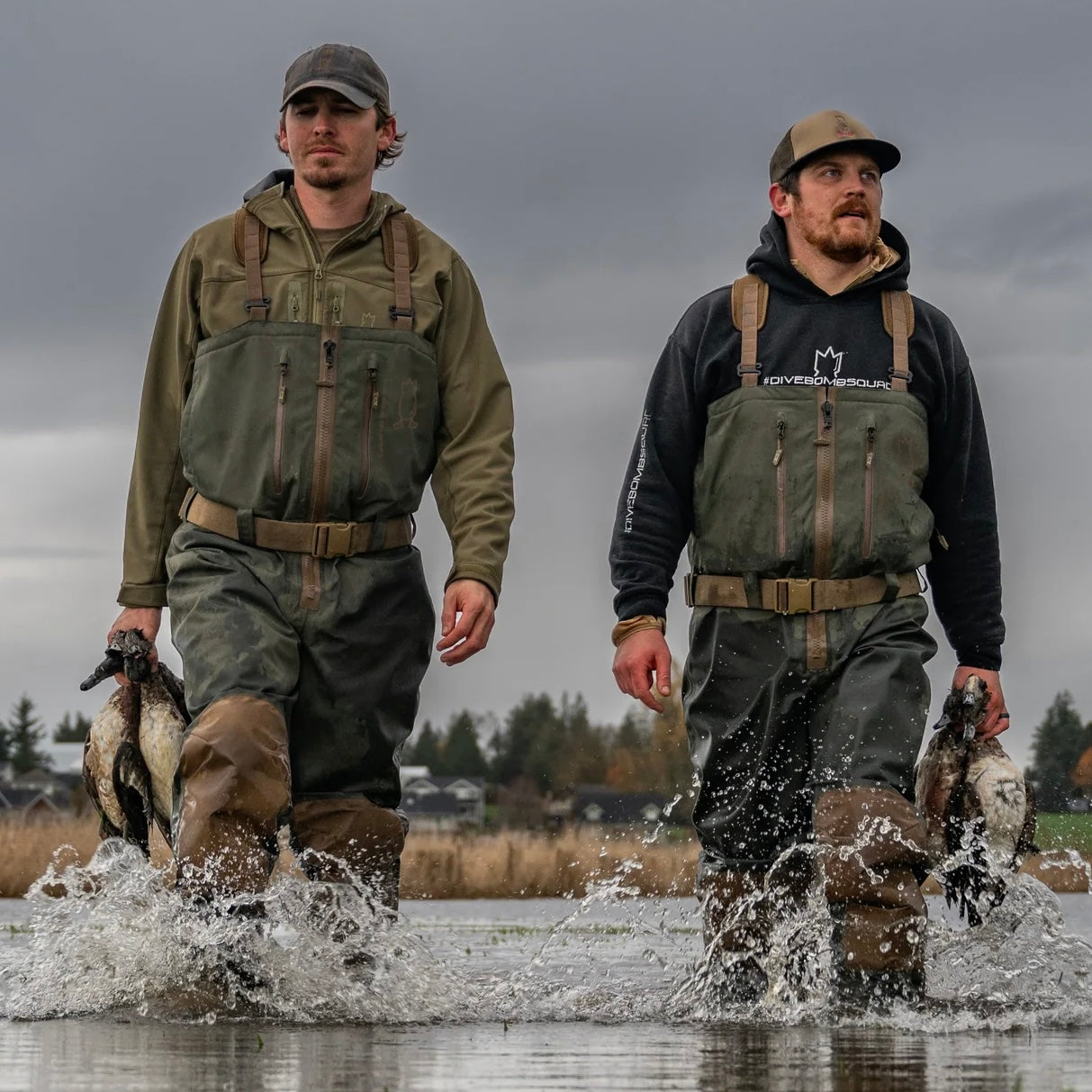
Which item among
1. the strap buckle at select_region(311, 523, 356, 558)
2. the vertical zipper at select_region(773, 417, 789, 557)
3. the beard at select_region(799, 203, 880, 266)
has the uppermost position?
the beard at select_region(799, 203, 880, 266)

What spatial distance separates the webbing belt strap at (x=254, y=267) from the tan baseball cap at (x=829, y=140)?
5.81 ft

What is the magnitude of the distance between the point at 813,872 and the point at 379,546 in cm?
176

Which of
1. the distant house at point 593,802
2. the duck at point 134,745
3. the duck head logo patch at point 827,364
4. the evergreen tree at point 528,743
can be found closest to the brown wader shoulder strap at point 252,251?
the duck at point 134,745

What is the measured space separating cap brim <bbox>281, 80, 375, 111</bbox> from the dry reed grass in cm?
1197

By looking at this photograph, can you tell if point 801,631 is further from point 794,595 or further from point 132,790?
point 132,790

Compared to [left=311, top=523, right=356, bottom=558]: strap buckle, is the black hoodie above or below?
above

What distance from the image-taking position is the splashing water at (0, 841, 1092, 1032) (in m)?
6.06

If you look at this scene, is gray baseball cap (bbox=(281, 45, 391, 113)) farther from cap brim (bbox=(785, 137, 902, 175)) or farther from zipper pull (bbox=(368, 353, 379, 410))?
cap brim (bbox=(785, 137, 902, 175))

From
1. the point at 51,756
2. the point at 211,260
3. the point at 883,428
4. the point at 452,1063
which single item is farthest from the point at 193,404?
the point at 51,756

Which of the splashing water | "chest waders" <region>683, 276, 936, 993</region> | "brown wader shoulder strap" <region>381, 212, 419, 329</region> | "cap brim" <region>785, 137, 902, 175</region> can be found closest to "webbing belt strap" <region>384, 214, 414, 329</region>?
"brown wader shoulder strap" <region>381, 212, 419, 329</region>

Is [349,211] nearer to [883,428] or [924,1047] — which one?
[883,428]

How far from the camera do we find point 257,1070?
4.54m

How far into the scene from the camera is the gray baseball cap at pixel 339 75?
23.4 feet

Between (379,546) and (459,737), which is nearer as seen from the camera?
(379,546)
